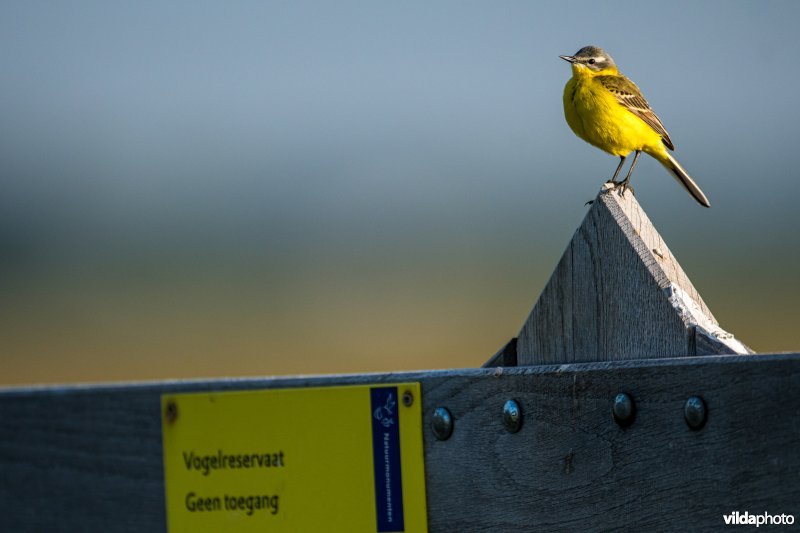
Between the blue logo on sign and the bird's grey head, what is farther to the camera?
the bird's grey head

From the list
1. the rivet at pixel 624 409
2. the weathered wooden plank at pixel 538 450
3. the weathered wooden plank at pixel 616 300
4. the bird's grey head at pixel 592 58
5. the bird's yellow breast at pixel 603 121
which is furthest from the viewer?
the bird's grey head at pixel 592 58

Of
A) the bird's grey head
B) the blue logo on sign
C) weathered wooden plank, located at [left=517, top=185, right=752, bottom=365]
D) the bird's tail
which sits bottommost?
the blue logo on sign

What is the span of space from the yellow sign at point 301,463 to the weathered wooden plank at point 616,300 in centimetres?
49

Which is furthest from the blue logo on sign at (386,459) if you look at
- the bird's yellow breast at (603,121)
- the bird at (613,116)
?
the bird's yellow breast at (603,121)

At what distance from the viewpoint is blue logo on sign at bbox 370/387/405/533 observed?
5.60ft

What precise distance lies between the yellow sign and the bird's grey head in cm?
533

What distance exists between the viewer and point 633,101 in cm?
625

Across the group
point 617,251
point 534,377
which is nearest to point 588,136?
point 617,251

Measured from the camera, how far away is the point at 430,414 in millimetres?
1775

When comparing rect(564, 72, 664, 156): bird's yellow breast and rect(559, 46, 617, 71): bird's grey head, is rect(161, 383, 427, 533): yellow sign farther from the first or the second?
rect(559, 46, 617, 71): bird's grey head

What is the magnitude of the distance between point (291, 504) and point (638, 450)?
623 millimetres

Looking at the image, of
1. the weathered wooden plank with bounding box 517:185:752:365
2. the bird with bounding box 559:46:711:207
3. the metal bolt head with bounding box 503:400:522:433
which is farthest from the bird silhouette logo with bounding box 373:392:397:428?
the bird with bounding box 559:46:711:207

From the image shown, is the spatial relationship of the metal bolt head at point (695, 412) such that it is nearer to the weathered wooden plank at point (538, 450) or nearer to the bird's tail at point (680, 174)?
the weathered wooden plank at point (538, 450)

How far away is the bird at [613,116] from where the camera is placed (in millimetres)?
5863
